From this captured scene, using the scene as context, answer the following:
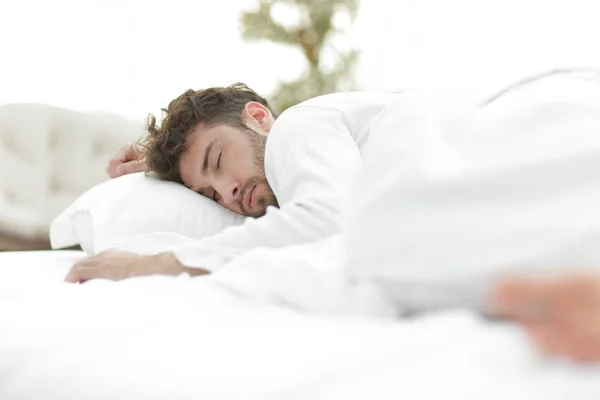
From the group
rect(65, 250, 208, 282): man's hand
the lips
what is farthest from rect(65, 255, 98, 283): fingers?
the lips

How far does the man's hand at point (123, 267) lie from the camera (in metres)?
1.01

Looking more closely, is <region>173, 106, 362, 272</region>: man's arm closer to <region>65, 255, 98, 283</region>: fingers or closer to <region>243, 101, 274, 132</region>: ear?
<region>65, 255, 98, 283</region>: fingers

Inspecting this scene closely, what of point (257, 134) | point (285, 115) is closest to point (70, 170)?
point (257, 134)

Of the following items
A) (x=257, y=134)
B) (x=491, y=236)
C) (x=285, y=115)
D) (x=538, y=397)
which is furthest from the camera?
(x=257, y=134)

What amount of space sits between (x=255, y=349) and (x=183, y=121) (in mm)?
981

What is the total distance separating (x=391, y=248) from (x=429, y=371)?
0.15 m

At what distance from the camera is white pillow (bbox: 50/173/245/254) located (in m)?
A: 1.42

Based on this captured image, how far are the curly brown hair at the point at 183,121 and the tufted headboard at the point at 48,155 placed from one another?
666 millimetres

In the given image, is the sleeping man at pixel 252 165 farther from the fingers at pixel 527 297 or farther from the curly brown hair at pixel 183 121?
the fingers at pixel 527 297

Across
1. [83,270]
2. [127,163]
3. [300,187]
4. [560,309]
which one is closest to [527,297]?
[560,309]

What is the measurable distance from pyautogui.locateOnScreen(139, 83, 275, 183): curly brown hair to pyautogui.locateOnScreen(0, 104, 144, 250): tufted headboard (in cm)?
67

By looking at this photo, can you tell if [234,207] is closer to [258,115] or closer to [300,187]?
[258,115]

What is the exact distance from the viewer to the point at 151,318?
0.75 metres

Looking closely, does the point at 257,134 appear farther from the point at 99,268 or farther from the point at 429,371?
the point at 429,371
